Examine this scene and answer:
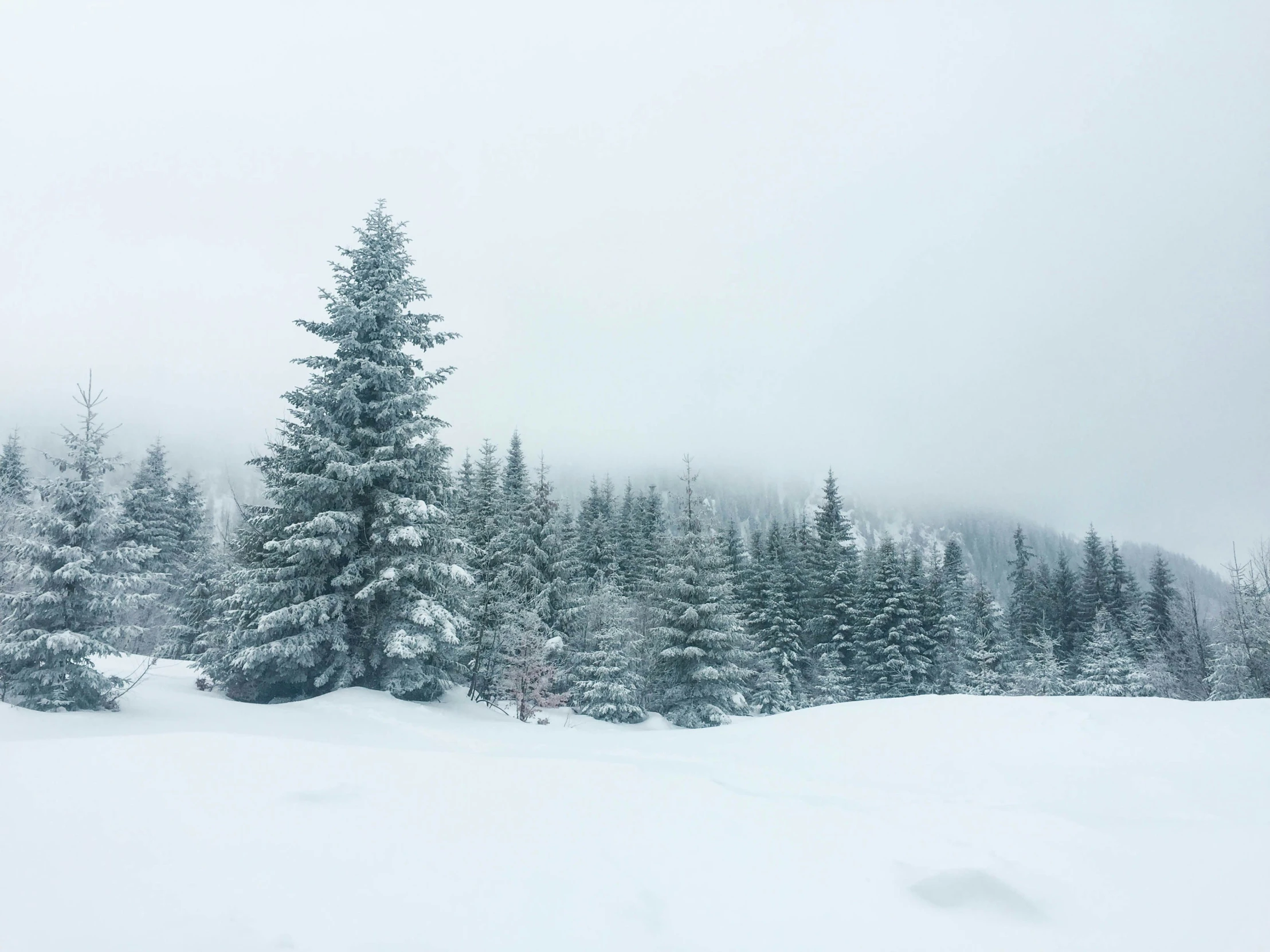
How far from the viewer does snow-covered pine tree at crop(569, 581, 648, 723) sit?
2359 cm

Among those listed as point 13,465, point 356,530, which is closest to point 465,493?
point 356,530

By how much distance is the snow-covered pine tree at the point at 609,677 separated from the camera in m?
23.6

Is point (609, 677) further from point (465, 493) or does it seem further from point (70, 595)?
point (70, 595)

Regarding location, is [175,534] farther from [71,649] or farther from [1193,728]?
[1193,728]

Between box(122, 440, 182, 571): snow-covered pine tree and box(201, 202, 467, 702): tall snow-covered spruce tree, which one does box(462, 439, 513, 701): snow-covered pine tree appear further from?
box(122, 440, 182, 571): snow-covered pine tree

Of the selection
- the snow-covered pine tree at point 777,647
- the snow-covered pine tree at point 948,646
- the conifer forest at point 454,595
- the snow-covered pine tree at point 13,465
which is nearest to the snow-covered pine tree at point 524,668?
the conifer forest at point 454,595

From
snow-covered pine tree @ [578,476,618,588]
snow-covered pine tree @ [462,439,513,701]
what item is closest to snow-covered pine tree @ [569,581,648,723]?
snow-covered pine tree @ [462,439,513,701]

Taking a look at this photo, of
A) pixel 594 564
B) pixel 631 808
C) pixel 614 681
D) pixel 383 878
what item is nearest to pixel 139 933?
pixel 383 878

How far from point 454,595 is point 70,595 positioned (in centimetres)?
799

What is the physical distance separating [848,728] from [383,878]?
26.1 feet

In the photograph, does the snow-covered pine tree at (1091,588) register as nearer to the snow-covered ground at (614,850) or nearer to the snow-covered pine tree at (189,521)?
the snow-covered ground at (614,850)

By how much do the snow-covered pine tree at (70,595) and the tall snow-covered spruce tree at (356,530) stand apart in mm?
2782

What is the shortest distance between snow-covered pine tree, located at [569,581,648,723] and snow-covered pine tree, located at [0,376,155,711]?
15.1m

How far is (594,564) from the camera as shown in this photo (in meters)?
35.4
